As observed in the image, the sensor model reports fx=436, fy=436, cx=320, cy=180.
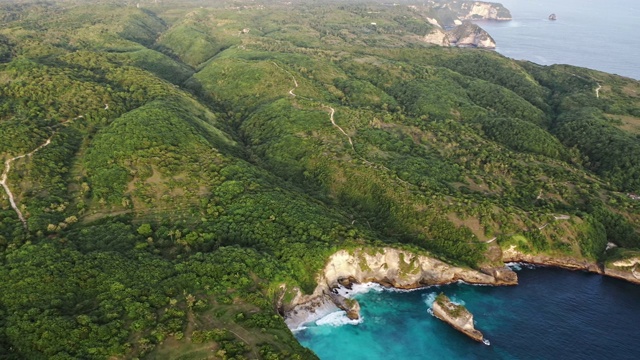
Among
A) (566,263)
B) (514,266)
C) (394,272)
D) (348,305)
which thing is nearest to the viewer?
(348,305)

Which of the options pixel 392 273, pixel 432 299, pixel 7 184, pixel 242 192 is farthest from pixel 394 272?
pixel 7 184

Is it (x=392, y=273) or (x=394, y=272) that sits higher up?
(x=394, y=272)

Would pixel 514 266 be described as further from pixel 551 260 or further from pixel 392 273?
pixel 392 273

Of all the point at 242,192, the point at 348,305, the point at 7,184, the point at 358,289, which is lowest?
the point at 358,289

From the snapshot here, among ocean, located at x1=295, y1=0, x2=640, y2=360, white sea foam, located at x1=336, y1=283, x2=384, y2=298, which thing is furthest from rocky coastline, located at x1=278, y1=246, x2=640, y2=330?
ocean, located at x1=295, y1=0, x2=640, y2=360

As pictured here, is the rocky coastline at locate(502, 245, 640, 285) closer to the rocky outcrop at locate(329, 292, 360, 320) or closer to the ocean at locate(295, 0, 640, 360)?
the ocean at locate(295, 0, 640, 360)
